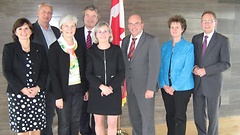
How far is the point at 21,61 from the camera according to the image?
2.53m

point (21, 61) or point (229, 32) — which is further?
point (229, 32)

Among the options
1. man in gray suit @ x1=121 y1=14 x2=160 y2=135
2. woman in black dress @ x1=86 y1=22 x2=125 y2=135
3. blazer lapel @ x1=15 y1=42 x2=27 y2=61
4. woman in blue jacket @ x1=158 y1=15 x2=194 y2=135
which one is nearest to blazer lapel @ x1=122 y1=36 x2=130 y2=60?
man in gray suit @ x1=121 y1=14 x2=160 y2=135

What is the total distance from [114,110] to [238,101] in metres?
3.09

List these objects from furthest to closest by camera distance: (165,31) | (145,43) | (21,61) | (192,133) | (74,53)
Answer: (165,31) → (192,133) → (145,43) → (74,53) → (21,61)

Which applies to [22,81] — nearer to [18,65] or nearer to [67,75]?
[18,65]

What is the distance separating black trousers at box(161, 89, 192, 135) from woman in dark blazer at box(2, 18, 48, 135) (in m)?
1.43

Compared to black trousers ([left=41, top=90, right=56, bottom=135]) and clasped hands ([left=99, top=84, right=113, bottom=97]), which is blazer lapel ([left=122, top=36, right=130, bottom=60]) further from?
black trousers ([left=41, top=90, right=56, bottom=135])

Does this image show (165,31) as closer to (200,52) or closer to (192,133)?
(200,52)

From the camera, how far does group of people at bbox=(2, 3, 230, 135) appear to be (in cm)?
255

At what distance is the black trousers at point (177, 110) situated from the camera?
3000 mm

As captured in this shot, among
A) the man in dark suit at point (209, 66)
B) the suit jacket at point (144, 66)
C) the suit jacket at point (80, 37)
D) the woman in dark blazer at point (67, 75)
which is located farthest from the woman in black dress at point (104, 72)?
the man in dark suit at point (209, 66)

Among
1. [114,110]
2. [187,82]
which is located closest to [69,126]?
[114,110]

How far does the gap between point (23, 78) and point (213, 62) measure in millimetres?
2040

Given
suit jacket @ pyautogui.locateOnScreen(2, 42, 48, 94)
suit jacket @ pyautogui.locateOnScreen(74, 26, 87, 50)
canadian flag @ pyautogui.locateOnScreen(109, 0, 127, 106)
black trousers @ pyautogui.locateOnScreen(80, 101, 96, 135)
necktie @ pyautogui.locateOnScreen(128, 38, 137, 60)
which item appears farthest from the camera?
canadian flag @ pyautogui.locateOnScreen(109, 0, 127, 106)
